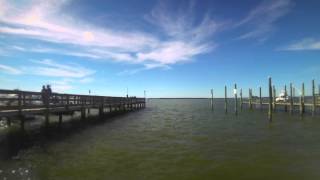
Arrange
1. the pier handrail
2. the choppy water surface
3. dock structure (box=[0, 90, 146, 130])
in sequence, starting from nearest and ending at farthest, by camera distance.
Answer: the choppy water surface
dock structure (box=[0, 90, 146, 130])
the pier handrail

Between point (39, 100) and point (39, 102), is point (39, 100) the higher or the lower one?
the higher one

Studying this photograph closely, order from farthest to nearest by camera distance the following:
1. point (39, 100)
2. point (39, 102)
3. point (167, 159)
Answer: point (39, 102)
point (39, 100)
point (167, 159)

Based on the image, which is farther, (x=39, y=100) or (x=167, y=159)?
(x=39, y=100)

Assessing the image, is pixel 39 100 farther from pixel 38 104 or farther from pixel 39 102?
pixel 39 102

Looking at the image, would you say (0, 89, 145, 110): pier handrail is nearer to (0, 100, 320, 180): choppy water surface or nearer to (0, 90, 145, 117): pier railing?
(0, 90, 145, 117): pier railing

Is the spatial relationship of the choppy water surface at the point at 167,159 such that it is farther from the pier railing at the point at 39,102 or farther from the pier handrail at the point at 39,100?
the pier handrail at the point at 39,100

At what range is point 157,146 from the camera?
18031mm

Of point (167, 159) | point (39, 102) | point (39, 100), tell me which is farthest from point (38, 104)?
point (167, 159)

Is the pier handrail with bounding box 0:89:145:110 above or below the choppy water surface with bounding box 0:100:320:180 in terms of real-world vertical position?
above

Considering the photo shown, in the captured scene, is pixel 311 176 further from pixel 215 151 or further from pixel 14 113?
pixel 14 113

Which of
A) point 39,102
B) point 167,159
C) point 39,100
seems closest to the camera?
point 167,159

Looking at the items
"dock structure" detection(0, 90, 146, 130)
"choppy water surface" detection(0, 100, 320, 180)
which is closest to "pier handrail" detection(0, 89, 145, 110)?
"dock structure" detection(0, 90, 146, 130)

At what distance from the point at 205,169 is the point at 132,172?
2.59 m

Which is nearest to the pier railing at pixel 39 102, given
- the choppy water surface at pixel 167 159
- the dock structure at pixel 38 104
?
the dock structure at pixel 38 104
